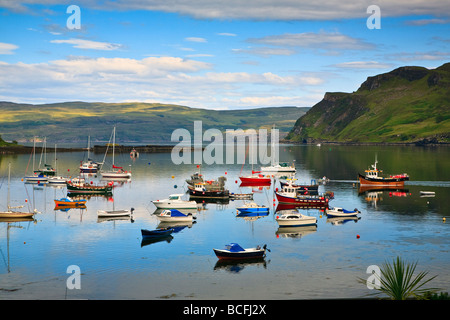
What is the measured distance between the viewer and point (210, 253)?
57750 mm

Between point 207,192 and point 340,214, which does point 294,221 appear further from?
point 207,192

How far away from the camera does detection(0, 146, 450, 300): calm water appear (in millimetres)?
44906

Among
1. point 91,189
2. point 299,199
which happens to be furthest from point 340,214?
point 91,189

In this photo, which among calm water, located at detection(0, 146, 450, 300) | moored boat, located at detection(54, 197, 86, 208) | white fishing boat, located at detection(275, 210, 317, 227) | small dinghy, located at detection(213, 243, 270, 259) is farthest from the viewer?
moored boat, located at detection(54, 197, 86, 208)

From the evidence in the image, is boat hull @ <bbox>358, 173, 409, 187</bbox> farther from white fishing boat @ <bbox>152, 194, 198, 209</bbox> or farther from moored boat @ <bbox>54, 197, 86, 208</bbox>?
moored boat @ <bbox>54, 197, 86, 208</bbox>

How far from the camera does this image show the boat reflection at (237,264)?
51188mm

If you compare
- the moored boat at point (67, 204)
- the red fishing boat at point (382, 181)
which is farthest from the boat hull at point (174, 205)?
the red fishing boat at point (382, 181)

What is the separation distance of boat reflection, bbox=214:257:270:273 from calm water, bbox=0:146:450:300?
0.11m

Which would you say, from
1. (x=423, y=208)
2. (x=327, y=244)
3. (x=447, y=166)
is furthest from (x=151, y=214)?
(x=447, y=166)

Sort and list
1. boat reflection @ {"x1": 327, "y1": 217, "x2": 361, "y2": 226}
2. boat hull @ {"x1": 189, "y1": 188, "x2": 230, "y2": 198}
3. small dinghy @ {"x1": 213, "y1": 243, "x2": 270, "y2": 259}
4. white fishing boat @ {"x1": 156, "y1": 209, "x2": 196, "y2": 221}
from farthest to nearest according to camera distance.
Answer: boat hull @ {"x1": 189, "y1": 188, "x2": 230, "y2": 198}, boat reflection @ {"x1": 327, "y1": 217, "x2": 361, "y2": 226}, white fishing boat @ {"x1": 156, "y1": 209, "x2": 196, "y2": 221}, small dinghy @ {"x1": 213, "y1": 243, "x2": 270, "y2": 259}

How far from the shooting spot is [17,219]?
256 ft

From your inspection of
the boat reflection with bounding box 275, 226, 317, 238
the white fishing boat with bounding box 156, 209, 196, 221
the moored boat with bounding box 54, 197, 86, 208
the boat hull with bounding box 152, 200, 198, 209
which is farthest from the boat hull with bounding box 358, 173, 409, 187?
the moored boat with bounding box 54, 197, 86, 208

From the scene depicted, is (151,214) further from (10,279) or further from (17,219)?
(10,279)
